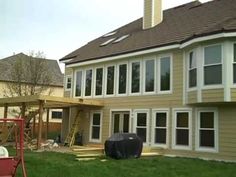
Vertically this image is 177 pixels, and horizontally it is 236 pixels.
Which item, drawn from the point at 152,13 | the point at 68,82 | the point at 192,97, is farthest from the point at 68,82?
the point at 192,97

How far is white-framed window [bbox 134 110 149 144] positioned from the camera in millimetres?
17453

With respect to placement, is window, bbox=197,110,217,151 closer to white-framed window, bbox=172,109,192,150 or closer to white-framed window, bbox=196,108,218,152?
white-framed window, bbox=196,108,218,152

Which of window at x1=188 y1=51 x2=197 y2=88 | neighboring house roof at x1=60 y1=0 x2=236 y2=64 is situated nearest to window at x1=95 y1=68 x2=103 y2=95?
neighboring house roof at x1=60 y1=0 x2=236 y2=64

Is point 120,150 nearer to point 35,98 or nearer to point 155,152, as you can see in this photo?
point 155,152

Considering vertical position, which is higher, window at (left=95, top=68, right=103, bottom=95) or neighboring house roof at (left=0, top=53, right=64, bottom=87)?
neighboring house roof at (left=0, top=53, right=64, bottom=87)

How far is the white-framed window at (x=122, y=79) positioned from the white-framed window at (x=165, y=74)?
240cm

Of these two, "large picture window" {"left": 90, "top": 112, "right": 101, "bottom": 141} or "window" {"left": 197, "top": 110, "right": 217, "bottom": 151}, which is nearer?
"window" {"left": 197, "top": 110, "right": 217, "bottom": 151}

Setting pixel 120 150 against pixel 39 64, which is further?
pixel 39 64

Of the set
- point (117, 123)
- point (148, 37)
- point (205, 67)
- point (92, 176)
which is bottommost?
point (92, 176)

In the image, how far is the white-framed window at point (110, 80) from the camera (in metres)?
19.8

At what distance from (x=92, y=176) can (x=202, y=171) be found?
3599mm

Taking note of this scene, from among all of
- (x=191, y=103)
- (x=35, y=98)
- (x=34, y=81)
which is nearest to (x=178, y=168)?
(x=191, y=103)

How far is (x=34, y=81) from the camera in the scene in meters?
32.1

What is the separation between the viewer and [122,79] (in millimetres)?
19250
